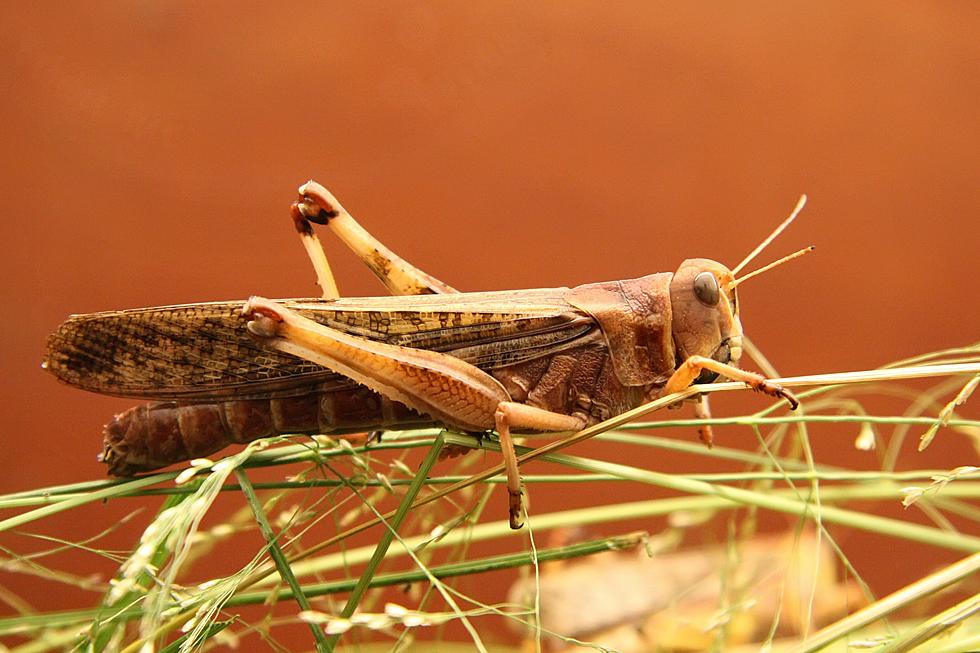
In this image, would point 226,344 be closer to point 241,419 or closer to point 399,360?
point 241,419

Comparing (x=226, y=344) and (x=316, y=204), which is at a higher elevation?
(x=316, y=204)

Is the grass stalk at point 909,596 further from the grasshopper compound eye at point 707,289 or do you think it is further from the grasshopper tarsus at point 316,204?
the grasshopper tarsus at point 316,204

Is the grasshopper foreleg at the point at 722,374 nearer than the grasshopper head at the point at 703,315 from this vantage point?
Yes

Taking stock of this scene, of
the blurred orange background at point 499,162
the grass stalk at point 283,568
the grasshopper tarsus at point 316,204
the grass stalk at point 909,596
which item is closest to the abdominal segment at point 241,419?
the grass stalk at point 283,568

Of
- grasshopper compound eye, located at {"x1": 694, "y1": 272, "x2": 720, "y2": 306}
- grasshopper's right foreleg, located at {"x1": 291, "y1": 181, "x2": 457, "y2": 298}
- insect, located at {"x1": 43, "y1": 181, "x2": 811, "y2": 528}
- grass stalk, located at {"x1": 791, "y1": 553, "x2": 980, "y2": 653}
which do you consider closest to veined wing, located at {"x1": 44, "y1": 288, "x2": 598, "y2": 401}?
insect, located at {"x1": 43, "y1": 181, "x2": 811, "y2": 528}

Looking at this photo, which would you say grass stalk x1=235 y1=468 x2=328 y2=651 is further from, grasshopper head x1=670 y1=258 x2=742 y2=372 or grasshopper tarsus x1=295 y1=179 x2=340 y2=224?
grasshopper head x1=670 y1=258 x2=742 y2=372

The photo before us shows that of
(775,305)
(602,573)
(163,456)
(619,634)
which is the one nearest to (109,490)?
(163,456)

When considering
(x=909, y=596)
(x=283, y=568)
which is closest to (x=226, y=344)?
(x=283, y=568)

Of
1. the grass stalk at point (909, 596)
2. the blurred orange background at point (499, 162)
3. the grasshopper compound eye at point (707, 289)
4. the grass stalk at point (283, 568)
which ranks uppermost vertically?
the blurred orange background at point (499, 162)
